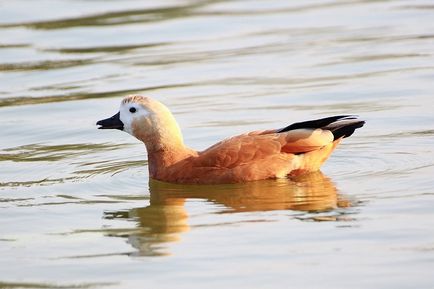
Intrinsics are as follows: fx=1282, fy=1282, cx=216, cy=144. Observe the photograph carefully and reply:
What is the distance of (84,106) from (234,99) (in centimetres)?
197

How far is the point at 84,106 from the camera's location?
16609 millimetres

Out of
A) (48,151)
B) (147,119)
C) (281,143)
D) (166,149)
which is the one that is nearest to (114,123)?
(147,119)

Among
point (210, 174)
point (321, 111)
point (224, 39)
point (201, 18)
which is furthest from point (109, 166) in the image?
point (201, 18)

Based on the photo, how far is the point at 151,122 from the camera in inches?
508

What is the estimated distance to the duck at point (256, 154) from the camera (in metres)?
12.5

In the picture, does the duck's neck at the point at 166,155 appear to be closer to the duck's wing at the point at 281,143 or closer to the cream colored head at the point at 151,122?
the cream colored head at the point at 151,122

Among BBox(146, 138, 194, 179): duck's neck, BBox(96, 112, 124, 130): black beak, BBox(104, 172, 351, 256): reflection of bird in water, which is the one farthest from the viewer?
BBox(96, 112, 124, 130): black beak

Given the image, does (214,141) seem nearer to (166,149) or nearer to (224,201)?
(166,149)

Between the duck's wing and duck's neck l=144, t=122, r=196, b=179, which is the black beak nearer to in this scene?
duck's neck l=144, t=122, r=196, b=179

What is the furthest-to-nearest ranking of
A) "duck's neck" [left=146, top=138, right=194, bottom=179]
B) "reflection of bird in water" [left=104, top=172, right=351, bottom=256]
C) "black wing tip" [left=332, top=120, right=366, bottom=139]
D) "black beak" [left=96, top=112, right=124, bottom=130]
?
"black beak" [left=96, top=112, right=124, bottom=130] → "duck's neck" [left=146, top=138, right=194, bottom=179] → "black wing tip" [left=332, top=120, right=366, bottom=139] → "reflection of bird in water" [left=104, top=172, right=351, bottom=256]

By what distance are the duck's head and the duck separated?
17mm

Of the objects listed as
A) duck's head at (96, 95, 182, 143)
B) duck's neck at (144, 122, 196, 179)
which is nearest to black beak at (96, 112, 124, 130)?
duck's head at (96, 95, 182, 143)

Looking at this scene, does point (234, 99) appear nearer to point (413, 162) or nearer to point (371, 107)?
point (371, 107)

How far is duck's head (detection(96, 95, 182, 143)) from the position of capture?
42.2 ft
